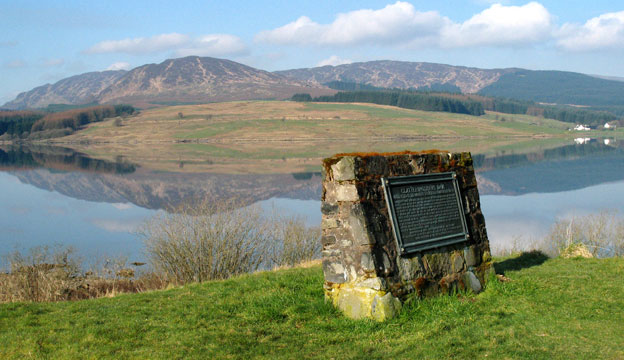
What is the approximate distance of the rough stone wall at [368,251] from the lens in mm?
9109

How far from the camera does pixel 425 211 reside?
10211 mm

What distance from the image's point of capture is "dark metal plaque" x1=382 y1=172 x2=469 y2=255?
9.64m

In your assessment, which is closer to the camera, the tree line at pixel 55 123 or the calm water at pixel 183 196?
the calm water at pixel 183 196

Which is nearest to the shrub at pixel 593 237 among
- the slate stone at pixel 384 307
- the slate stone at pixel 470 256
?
the slate stone at pixel 470 256

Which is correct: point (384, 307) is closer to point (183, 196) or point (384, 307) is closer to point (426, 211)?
point (426, 211)

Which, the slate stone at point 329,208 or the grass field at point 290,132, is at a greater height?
the grass field at point 290,132

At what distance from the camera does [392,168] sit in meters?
9.80

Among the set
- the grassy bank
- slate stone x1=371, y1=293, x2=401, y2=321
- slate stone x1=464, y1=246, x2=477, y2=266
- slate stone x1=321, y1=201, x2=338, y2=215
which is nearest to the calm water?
slate stone x1=464, y1=246, x2=477, y2=266

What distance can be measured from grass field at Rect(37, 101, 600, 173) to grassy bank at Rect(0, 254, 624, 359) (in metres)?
76.2

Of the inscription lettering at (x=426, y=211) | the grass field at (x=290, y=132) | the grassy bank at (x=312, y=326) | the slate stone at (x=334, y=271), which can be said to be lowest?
the grassy bank at (x=312, y=326)

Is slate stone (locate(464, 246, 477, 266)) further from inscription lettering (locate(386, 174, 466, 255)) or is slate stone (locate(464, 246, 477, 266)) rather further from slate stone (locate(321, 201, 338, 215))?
slate stone (locate(321, 201, 338, 215))

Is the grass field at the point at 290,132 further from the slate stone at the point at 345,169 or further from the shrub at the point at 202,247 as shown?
the slate stone at the point at 345,169

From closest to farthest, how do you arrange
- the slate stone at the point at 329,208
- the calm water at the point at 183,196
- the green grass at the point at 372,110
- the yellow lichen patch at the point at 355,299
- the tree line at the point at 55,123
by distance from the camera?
the yellow lichen patch at the point at 355,299 → the slate stone at the point at 329,208 → the calm water at the point at 183,196 → the green grass at the point at 372,110 → the tree line at the point at 55,123

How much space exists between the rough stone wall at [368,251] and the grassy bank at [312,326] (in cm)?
32
